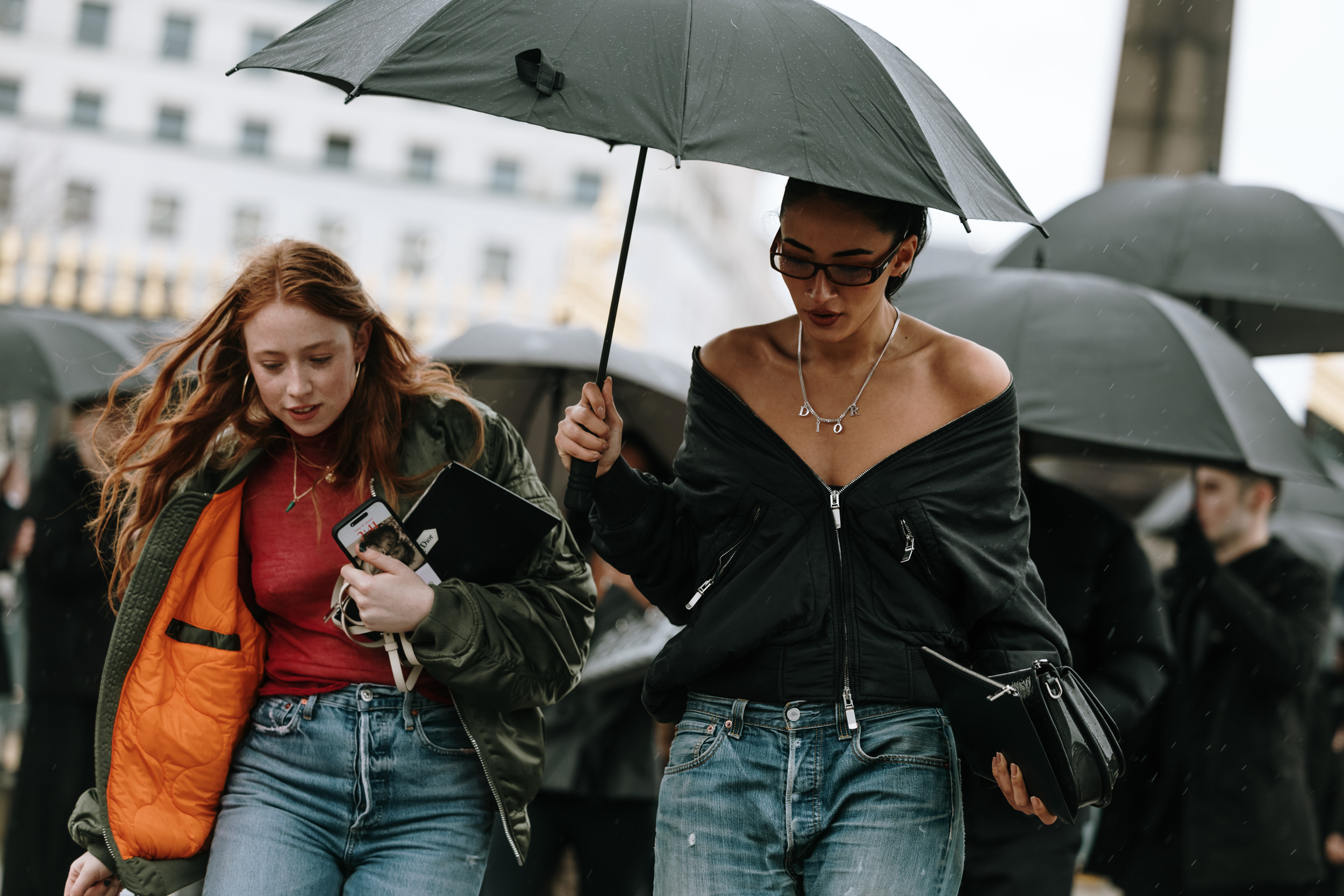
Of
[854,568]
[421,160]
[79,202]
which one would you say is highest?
[421,160]

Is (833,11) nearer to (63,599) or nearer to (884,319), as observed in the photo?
(884,319)

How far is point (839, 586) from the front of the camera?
2691mm

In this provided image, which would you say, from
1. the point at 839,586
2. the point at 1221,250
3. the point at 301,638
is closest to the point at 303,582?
the point at 301,638

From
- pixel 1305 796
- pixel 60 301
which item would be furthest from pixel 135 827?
pixel 60 301

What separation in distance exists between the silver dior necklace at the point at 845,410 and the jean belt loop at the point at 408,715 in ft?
3.36

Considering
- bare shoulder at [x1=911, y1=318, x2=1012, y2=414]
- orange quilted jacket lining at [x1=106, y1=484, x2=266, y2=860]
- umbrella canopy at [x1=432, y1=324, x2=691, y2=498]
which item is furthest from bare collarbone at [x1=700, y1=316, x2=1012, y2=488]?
umbrella canopy at [x1=432, y1=324, x2=691, y2=498]

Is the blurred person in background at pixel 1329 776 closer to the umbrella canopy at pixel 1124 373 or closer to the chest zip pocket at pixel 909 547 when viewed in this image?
the umbrella canopy at pixel 1124 373

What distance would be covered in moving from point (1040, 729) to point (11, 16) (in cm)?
5997

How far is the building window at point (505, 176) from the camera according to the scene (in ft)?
216

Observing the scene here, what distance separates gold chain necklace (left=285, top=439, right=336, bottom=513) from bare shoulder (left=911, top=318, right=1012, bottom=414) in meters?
1.33

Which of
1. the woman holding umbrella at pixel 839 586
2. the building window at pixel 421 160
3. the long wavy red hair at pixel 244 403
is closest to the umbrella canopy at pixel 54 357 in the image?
the long wavy red hair at pixel 244 403

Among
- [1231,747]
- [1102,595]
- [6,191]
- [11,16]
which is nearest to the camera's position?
[1102,595]

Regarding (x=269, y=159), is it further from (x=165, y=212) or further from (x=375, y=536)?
(x=375, y=536)

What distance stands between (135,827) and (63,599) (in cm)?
281
